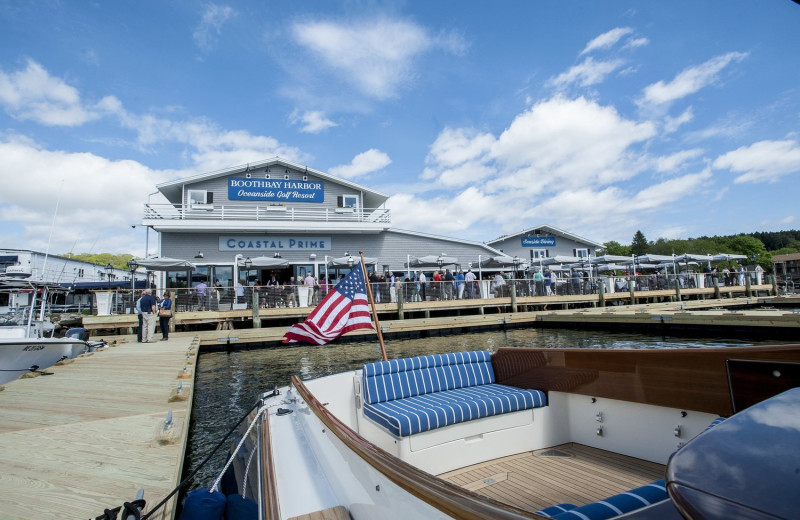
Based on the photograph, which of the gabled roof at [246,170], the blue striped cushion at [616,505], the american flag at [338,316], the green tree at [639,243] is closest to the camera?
the blue striped cushion at [616,505]

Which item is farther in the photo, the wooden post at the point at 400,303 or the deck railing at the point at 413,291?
the wooden post at the point at 400,303

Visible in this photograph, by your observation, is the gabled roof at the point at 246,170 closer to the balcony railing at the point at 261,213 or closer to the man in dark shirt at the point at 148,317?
the balcony railing at the point at 261,213

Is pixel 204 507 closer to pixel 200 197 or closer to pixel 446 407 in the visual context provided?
pixel 446 407

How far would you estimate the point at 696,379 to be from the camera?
3.06 metres

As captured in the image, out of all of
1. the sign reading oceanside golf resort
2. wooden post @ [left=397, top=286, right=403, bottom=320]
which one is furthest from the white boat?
wooden post @ [left=397, top=286, right=403, bottom=320]

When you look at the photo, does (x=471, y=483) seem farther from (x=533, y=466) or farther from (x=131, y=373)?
(x=131, y=373)

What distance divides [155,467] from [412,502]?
2885 mm

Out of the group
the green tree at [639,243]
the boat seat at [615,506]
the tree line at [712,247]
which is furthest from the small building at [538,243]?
the green tree at [639,243]

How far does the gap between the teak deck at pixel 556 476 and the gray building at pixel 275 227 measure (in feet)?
57.1

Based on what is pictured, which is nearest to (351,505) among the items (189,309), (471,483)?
(471,483)

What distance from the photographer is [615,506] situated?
1.80 metres

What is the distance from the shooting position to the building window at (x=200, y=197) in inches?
867

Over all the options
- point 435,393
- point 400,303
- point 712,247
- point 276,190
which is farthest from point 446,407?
point 712,247

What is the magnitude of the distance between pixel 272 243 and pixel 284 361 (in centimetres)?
1114
